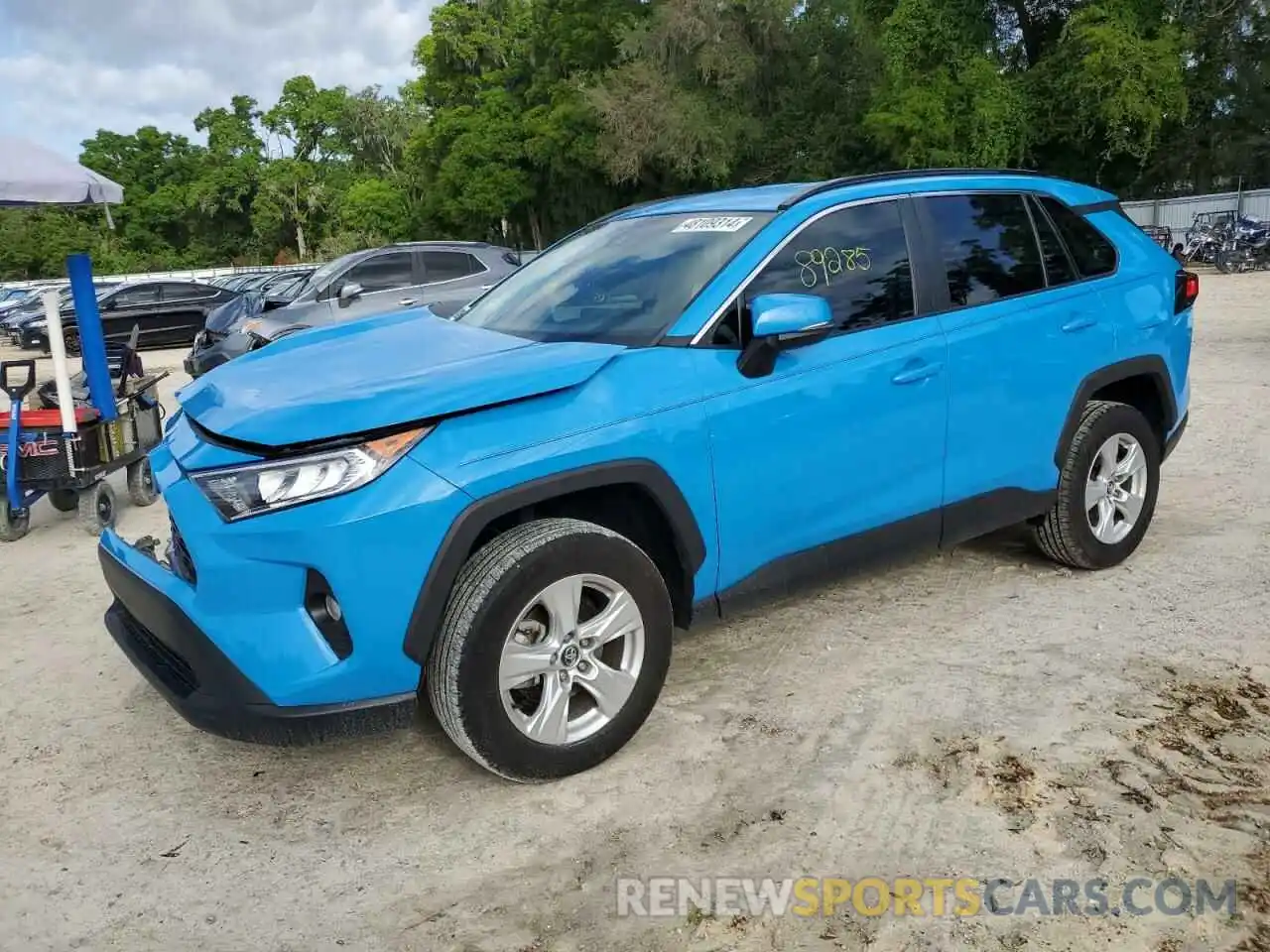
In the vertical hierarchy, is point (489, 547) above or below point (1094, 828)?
above

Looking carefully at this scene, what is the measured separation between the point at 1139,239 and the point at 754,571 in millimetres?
2716

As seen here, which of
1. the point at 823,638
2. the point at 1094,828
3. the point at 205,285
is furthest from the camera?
the point at 205,285

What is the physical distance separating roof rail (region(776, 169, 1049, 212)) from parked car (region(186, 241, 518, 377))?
8159mm

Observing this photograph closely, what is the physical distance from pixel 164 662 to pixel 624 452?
1.52 meters

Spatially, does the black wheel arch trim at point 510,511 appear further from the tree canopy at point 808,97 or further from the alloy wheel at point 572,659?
the tree canopy at point 808,97

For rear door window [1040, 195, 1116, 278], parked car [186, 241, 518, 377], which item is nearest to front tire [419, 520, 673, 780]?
rear door window [1040, 195, 1116, 278]

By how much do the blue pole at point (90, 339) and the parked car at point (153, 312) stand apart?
52.7ft

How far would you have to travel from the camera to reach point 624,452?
3.22 meters

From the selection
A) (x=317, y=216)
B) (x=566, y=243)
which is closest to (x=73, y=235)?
(x=317, y=216)

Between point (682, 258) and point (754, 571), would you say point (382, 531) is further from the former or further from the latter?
point (682, 258)

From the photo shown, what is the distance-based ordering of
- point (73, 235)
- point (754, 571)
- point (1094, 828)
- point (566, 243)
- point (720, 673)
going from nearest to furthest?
1. point (1094, 828)
2. point (754, 571)
3. point (720, 673)
4. point (566, 243)
5. point (73, 235)

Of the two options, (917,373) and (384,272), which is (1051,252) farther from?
(384,272)

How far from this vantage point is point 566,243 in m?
4.68

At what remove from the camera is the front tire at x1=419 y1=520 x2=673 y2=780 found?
2988 millimetres
